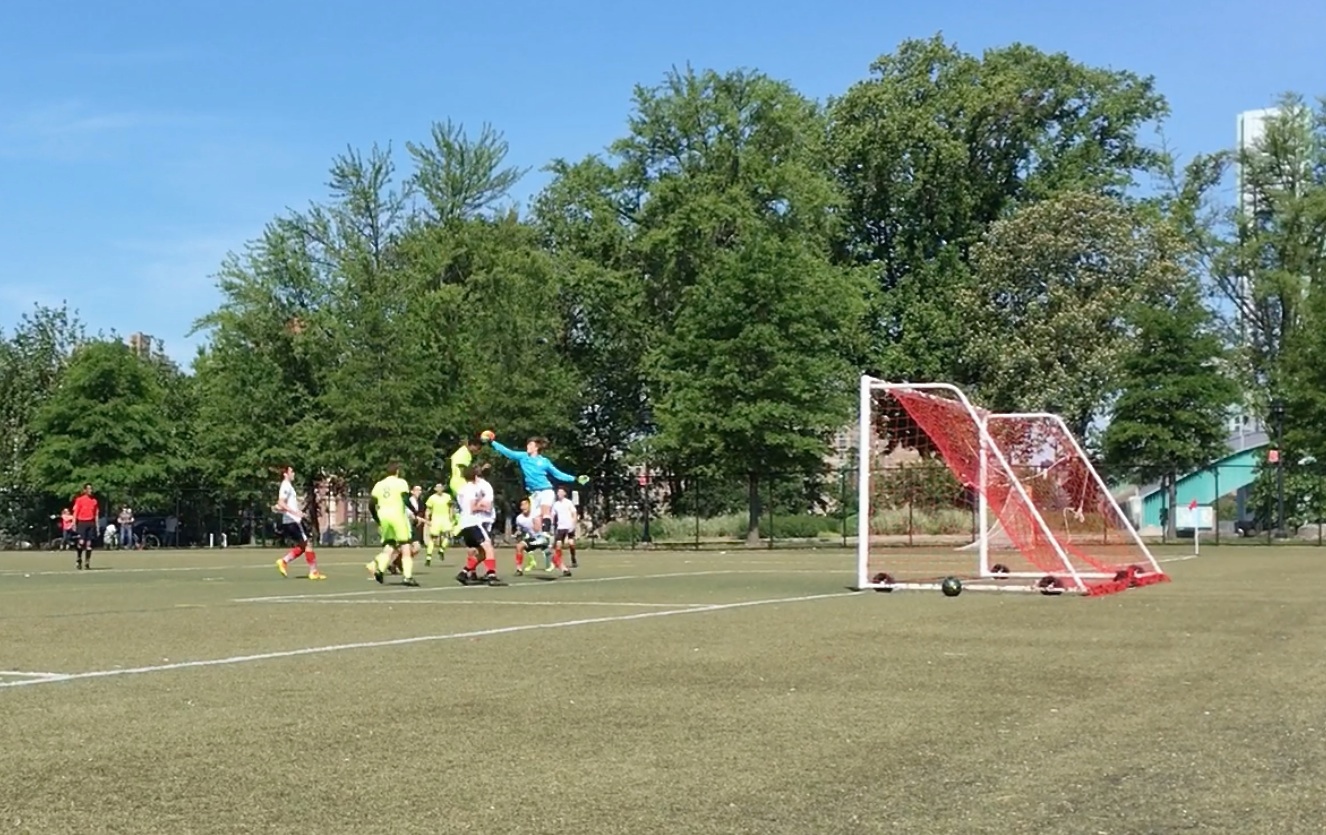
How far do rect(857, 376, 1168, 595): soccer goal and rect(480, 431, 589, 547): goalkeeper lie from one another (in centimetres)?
516

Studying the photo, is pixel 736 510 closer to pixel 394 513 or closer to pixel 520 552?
pixel 520 552

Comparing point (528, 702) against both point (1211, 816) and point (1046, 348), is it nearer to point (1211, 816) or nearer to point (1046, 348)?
point (1211, 816)

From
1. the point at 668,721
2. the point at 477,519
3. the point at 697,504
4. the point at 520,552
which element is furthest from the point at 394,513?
the point at 697,504

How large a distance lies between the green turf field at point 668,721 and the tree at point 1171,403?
111 feet

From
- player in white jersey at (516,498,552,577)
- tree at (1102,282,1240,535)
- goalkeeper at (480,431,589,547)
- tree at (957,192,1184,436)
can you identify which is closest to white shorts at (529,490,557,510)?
goalkeeper at (480,431,589,547)

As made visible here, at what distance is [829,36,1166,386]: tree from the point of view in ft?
211

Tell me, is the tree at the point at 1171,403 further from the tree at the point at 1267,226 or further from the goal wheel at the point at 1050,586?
the goal wheel at the point at 1050,586

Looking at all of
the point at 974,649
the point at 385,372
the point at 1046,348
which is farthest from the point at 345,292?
the point at 974,649

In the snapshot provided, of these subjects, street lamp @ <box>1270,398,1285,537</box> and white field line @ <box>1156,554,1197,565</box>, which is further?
street lamp @ <box>1270,398,1285,537</box>

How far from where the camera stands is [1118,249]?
194ft

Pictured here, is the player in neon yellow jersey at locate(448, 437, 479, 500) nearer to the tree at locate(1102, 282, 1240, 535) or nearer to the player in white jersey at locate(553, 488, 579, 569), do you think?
the player in white jersey at locate(553, 488, 579, 569)

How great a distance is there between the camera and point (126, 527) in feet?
203

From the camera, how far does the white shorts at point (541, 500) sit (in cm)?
2656

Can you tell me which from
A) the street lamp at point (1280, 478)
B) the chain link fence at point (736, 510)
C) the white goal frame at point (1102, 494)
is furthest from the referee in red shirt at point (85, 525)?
the street lamp at point (1280, 478)
